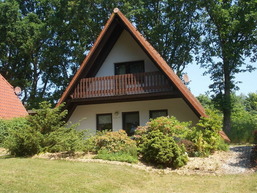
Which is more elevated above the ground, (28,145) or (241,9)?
(241,9)

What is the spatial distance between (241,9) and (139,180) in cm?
2226

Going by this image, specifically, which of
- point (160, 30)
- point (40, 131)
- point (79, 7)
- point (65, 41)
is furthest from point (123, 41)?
point (65, 41)

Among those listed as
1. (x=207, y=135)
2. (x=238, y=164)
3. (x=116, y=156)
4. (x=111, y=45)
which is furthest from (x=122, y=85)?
(x=238, y=164)

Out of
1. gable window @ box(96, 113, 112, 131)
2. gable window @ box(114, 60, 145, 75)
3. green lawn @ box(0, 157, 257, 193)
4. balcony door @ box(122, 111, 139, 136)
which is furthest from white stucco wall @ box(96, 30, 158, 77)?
green lawn @ box(0, 157, 257, 193)

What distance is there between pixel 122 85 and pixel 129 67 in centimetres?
233

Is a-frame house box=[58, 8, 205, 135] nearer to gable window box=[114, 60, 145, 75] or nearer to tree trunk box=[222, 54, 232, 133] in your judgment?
gable window box=[114, 60, 145, 75]

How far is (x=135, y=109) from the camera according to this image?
17.0 m

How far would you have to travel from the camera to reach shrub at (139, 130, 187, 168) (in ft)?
35.6

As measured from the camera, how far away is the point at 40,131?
11977mm

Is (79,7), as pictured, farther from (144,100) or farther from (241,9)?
(144,100)

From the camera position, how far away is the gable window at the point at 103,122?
1753 centimetres

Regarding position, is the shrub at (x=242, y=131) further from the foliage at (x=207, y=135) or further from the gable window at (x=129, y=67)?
the gable window at (x=129, y=67)

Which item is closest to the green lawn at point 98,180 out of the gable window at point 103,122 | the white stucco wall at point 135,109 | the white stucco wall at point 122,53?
the white stucco wall at point 135,109

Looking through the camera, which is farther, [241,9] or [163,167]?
[241,9]
